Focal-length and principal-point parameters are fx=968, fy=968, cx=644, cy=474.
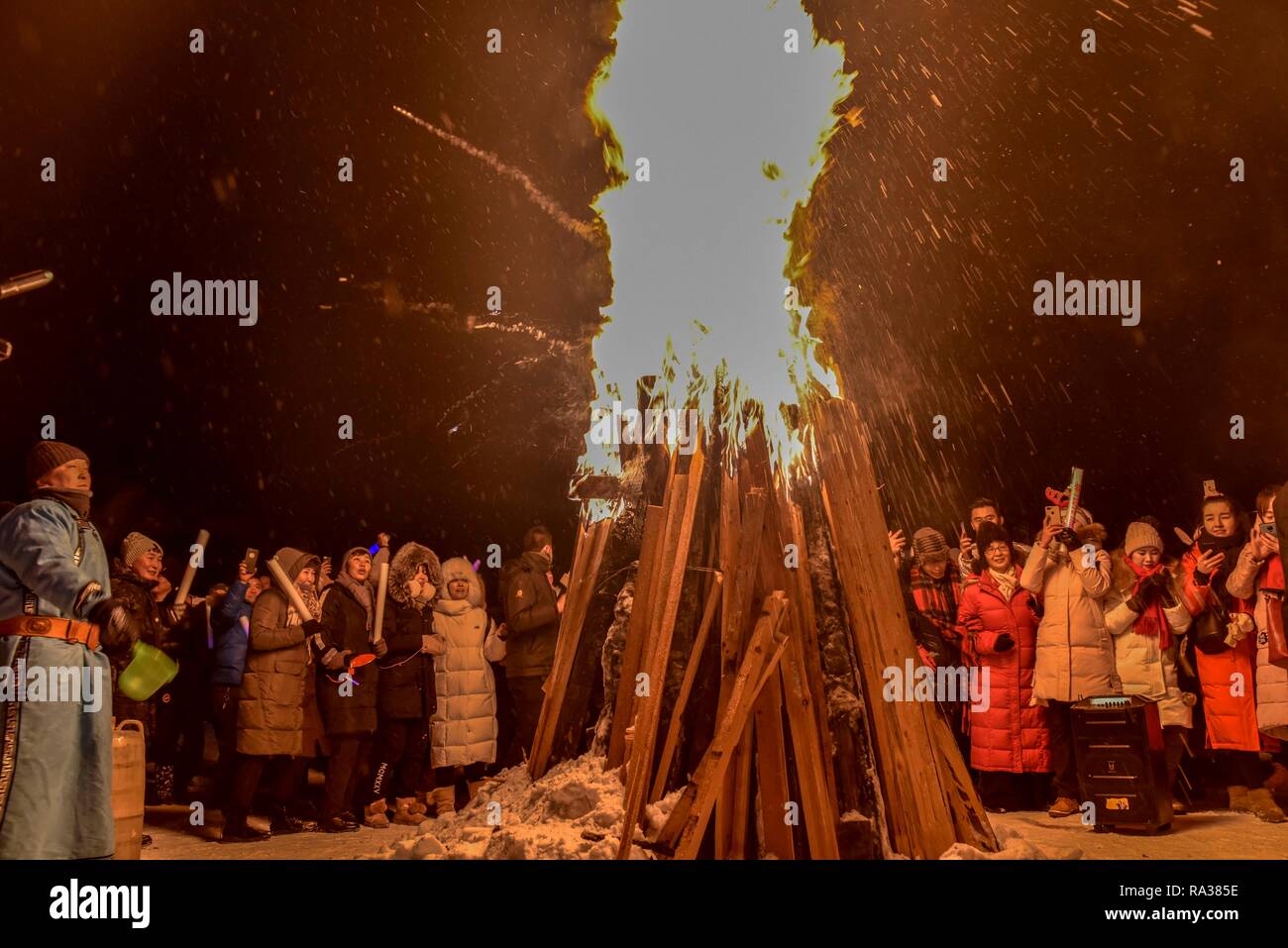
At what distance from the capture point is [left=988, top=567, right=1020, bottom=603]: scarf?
6070mm

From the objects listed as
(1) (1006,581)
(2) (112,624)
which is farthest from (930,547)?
(2) (112,624)

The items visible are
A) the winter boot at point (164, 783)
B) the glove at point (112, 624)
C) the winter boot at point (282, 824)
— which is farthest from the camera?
the winter boot at point (164, 783)

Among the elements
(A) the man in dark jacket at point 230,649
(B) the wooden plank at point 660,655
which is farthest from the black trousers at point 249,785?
(B) the wooden plank at point 660,655

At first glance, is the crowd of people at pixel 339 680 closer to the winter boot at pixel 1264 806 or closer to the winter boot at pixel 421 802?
the winter boot at pixel 421 802

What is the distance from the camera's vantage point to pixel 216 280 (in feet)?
27.9

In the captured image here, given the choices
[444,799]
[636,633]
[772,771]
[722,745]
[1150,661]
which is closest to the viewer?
[722,745]

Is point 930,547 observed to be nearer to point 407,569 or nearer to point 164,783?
point 407,569

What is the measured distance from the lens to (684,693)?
4027 millimetres

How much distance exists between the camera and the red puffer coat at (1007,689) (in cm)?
580

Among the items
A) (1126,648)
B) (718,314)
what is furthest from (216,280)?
(1126,648)

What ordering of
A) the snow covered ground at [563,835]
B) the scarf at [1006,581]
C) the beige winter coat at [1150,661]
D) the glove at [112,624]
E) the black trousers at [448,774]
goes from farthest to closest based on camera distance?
the black trousers at [448,774] → the scarf at [1006,581] → the beige winter coat at [1150,661] → the snow covered ground at [563,835] → the glove at [112,624]

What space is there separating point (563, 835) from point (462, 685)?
90.6 inches

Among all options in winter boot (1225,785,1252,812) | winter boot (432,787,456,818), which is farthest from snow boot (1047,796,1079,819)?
winter boot (432,787,456,818)

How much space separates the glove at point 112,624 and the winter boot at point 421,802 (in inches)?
105
